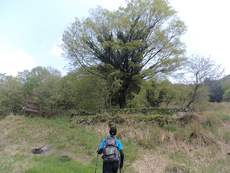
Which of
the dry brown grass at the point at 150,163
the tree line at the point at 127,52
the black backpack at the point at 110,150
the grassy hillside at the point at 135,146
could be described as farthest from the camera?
the tree line at the point at 127,52

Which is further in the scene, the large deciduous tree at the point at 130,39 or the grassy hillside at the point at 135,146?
the large deciduous tree at the point at 130,39

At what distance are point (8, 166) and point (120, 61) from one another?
1435 cm

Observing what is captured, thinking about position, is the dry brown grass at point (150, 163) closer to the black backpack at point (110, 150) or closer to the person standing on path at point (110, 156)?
the person standing on path at point (110, 156)

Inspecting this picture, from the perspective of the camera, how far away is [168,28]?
Answer: 16391 millimetres

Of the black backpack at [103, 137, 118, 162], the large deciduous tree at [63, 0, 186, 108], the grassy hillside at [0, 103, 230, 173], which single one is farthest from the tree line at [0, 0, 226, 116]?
the black backpack at [103, 137, 118, 162]

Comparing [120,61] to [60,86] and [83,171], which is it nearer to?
[60,86]

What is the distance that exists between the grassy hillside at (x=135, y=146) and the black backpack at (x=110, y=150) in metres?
2.09

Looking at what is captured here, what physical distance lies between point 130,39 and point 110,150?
15964 millimetres

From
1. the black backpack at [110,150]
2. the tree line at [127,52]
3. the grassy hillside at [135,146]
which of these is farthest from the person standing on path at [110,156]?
the tree line at [127,52]

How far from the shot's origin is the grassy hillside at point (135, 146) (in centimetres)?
450

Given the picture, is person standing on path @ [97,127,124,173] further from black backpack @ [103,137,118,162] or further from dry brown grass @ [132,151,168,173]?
dry brown grass @ [132,151,168,173]

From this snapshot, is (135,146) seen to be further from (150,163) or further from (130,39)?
(130,39)

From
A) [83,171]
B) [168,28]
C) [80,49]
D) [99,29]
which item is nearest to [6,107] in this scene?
[80,49]

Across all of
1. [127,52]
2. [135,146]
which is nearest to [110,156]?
→ [135,146]
